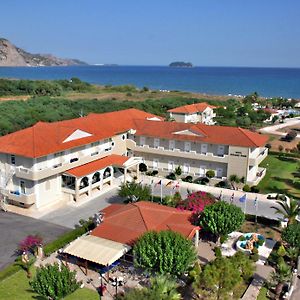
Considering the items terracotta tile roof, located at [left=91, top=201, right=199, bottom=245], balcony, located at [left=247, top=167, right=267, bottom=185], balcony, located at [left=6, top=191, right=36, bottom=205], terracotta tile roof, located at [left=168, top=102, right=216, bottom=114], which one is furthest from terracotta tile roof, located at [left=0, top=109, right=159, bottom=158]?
terracotta tile roof, located at [left=168, top=102, right=216, bottom=114]

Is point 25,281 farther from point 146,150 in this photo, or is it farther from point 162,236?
point 146,150

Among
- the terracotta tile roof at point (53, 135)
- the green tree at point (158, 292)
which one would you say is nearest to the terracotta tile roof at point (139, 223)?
the green tree at point (158, 292)

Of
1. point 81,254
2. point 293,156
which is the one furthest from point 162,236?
point 293,156

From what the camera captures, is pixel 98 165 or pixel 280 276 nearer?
pixel 280 276

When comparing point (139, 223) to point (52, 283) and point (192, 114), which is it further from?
point (192, 114)

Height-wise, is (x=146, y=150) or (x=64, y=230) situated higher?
(x=146, y=150)

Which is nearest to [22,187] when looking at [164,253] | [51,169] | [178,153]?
[51,169]
